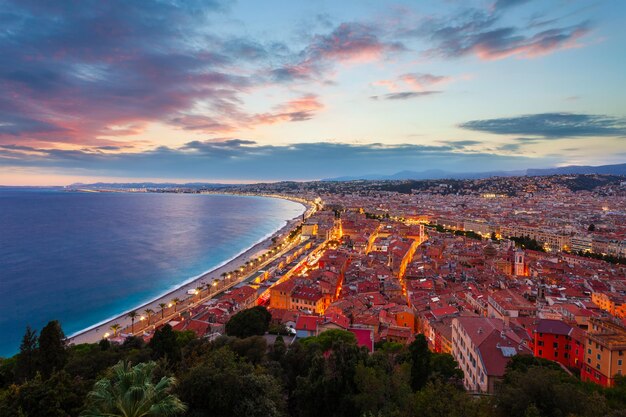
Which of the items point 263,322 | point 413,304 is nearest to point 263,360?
point 263,322

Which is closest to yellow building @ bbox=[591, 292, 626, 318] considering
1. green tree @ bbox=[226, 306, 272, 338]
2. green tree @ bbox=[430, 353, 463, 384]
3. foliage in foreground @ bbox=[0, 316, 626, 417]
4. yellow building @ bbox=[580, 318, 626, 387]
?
yellow building @ bbox=[580, 318, 626, 387]

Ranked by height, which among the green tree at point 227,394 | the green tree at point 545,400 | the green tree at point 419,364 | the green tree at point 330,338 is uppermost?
the green tree at point 227,394

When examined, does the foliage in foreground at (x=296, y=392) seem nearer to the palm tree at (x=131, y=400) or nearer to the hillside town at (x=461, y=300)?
the palm tree at (x=131, y=400)

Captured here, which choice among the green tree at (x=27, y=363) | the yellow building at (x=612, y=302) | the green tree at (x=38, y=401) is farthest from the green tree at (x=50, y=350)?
the yellow building at (x=612, y=302)

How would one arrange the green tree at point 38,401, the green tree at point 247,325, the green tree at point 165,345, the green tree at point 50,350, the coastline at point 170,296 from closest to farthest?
1. the green tree at point 38,401
2. the green tree at point 50,350
3. the green tree at point 165,345
4. the green tree at point 247,325
5. the coastline at point 170,296

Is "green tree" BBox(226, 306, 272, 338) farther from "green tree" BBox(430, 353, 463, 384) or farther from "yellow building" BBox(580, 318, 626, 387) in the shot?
"yellow building" BBox(580, 318, 626, 387)

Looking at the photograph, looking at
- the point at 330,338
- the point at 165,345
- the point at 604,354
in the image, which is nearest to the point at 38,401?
the point at 165,345
